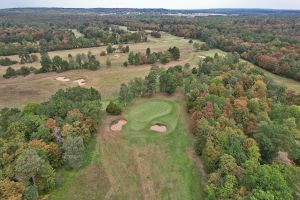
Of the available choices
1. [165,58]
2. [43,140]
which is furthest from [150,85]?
[165,58]

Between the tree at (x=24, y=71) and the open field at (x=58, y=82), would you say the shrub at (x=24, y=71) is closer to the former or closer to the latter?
the tree at (x=24, y=71)

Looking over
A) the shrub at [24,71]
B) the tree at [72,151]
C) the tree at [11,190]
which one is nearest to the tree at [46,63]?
the shrub at [24,71]

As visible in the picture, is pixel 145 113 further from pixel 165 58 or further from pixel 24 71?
pixel 24 71

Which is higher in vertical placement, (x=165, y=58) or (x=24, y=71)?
(x=165, y=58)

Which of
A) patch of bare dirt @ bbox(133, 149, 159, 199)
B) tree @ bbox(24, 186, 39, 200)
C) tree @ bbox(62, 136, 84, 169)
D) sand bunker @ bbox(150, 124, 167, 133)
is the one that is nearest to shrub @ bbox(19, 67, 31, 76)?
sand bunker @ bbox(150, 124, 167, 133)

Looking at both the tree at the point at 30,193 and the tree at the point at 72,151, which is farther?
the tree at the point at 72,151

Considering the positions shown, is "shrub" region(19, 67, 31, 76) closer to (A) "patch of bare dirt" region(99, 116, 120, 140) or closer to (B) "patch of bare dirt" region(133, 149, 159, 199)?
(A) "patch of bare dirt" region(99, 116, 120, 140)
